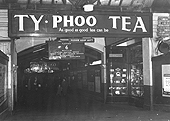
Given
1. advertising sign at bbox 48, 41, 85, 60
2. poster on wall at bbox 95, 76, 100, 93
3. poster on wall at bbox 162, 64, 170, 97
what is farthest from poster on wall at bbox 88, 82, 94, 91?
poster on wall at bbox 162, 64, 170, 97

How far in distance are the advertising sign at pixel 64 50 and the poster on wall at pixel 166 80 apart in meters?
3.78

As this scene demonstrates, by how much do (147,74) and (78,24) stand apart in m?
4.17

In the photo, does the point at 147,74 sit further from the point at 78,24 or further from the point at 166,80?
the point at 78,24

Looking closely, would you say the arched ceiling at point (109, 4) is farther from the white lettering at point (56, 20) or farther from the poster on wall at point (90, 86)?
the poster on wall at point (90, 86)

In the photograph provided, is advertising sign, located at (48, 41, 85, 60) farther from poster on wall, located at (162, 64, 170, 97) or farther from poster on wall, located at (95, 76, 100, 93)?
poster on wall, located at (95, 76, 100, 93)

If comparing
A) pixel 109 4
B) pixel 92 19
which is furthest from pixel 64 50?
pixel 92 19

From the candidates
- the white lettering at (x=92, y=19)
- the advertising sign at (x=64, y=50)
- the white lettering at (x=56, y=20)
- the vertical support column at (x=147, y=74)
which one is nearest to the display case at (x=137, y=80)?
the vertical support column at (x=147, y=74)

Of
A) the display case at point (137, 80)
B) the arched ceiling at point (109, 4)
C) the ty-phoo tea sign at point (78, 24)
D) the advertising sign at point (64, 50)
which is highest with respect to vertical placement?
the arched ceiling at point (109, 4)

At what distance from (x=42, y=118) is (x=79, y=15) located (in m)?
4.01

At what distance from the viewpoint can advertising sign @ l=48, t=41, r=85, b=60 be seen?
13.6 meters

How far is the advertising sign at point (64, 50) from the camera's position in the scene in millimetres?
13578

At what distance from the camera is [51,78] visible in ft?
108

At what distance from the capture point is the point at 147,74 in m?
13.0

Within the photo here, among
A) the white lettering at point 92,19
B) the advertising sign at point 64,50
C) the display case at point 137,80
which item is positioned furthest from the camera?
the display case at point 137,80
